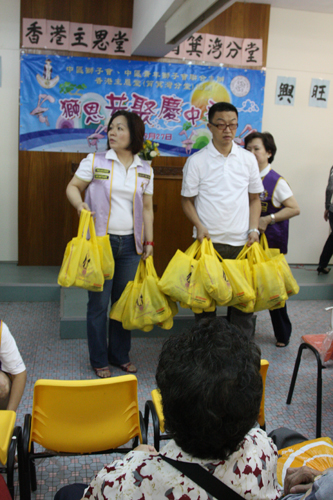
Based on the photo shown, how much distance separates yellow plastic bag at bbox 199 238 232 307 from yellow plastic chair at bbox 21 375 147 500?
1.07m

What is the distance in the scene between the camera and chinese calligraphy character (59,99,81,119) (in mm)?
4602

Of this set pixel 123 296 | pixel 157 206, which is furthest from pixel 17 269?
pixel 123 296

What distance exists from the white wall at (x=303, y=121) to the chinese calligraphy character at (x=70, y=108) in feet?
7.06

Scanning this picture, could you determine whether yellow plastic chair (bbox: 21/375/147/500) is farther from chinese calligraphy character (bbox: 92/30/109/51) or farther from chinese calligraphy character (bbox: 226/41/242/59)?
chinese calligraphy character (bbox: 226/41/242/59)

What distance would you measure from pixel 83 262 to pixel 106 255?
Answer: 154 millimetres

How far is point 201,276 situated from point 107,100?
2901 mm

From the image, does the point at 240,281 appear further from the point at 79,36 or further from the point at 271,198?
the point at 79,36

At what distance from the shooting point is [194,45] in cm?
480

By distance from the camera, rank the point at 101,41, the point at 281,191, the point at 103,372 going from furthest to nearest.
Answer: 1. the point at 101,41
2. the point at 281,191
3. the point at 103,372

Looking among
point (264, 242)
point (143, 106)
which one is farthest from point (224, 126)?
point (143, 106)

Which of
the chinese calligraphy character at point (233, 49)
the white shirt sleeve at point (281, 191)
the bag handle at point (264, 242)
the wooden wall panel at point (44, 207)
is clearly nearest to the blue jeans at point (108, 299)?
the bag handle at point (264, 242)

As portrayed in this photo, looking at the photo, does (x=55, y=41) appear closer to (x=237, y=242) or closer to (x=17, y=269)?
(x=17, y=269)

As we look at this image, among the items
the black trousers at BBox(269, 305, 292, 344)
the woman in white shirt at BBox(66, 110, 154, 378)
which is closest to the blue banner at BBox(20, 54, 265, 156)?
the woman in white shirt at BBox(66, 110, 154, 378)

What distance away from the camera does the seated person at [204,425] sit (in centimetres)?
83
